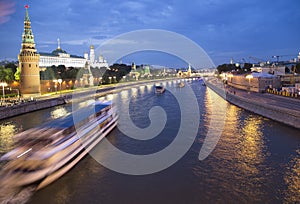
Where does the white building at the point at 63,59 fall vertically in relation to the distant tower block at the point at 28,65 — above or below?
above

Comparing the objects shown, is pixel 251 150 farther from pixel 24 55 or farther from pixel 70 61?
pixel 70 61

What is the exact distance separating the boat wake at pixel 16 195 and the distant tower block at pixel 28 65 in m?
39.4

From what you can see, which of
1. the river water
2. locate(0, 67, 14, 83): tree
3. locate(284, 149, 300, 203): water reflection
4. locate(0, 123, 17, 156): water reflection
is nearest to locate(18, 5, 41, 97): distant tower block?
locate(0, 67, 14, 83): tree

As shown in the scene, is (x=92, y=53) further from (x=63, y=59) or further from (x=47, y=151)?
(x=47, y=151)

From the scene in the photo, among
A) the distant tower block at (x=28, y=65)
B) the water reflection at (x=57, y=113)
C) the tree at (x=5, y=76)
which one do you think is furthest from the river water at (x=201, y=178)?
the tree at (x=5, y=76)

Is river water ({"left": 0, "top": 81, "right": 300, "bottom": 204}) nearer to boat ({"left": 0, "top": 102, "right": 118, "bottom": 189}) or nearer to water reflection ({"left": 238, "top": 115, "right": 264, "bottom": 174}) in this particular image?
water reflection ({"left": 238, "top": 115, "right": 264, "bottom": 174})

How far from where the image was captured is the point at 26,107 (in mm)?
33344

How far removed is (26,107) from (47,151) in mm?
24643

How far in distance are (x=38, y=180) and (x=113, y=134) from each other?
34.2ft

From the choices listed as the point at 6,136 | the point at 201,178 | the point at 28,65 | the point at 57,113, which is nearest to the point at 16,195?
the point at 201,178

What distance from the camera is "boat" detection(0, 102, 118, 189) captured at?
10641 mm

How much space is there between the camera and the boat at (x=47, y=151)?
34.9 ft

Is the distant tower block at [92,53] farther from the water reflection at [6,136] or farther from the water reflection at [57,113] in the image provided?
the water reflection at [6,136]

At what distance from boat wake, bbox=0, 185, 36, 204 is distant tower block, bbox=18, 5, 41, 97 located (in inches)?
1553
